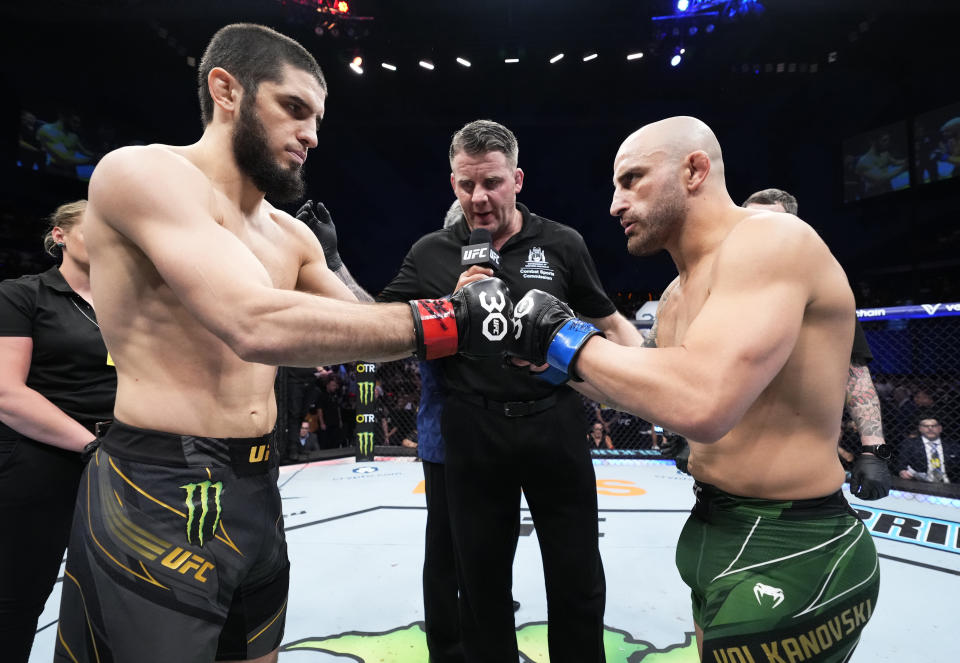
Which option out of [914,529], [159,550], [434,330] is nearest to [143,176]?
[434,330]

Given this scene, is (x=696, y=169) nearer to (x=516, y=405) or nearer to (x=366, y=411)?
(x=516, y=405)

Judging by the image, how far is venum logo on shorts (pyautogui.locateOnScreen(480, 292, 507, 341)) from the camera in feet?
3.91

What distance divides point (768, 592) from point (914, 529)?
3.52 m

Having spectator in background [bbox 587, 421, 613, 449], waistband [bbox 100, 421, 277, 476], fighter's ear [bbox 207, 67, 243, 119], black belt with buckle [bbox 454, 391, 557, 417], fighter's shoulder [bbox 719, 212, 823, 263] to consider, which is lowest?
spectator in background [bbox 587, 421, 613, 449]

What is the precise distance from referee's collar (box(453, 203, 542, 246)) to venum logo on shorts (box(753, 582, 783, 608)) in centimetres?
139

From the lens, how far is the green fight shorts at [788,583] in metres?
1.11

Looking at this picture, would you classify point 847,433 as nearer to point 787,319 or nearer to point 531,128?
point 787,319

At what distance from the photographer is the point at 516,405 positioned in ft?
6.12

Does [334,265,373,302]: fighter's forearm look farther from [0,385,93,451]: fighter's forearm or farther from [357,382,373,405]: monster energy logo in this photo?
[357,382,373,405]: monster energy logo

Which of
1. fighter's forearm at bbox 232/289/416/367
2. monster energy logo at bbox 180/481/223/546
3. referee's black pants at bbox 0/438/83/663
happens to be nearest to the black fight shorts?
monster energy logo at bbox 180/481/223/546

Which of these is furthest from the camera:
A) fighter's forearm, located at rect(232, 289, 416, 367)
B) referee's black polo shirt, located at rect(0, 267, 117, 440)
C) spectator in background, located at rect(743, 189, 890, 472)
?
spectator in background, located at rect(743, 189, 890, 472)

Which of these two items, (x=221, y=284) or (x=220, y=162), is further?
(x=220, y=162)

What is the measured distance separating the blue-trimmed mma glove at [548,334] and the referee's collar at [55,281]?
1.78m

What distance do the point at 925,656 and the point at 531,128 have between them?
13.8m
